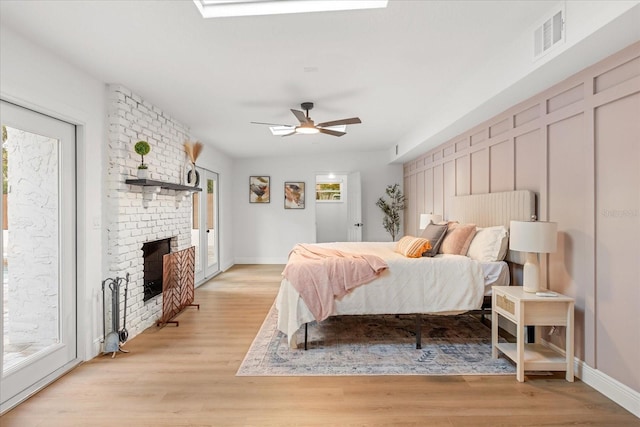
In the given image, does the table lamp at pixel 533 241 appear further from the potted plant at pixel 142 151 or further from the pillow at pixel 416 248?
the potted plant at pixel 142 151

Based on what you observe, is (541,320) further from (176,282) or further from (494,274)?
(176,282)

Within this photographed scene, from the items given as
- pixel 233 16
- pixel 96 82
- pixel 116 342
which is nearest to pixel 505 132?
pixel 233 16

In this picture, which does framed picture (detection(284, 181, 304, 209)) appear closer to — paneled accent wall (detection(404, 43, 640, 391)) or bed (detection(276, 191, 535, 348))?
bed (detection(276, 191, 535, 348))

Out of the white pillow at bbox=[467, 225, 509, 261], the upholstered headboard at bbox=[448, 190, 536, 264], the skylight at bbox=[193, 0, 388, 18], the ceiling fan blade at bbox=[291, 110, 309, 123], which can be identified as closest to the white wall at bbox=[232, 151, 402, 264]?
the upholstered headboard at bbox=[448, 190, 536, 264]

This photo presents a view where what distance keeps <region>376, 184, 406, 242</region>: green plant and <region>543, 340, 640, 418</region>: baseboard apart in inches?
196

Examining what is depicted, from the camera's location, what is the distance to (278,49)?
2.68m

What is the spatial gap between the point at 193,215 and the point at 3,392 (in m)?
3.86

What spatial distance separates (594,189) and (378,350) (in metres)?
2.13

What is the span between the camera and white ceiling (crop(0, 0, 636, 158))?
2188mm

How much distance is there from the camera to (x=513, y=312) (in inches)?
102

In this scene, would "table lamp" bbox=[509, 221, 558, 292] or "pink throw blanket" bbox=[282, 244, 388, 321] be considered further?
"pink throw blanket" bbox=[282, 244, 388, 321]

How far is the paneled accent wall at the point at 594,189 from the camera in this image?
2.13m

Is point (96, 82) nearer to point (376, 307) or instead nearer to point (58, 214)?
point (58, 214)

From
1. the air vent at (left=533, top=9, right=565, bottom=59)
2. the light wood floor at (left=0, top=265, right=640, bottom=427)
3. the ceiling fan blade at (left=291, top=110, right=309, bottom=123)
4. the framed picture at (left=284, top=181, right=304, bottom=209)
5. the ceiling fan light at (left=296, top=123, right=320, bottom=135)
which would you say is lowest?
the light wood floor at (left=0, top=265, right=640, bottom=427)
